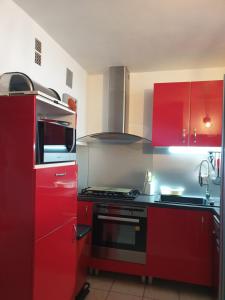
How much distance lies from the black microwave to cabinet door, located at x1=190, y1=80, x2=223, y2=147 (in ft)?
4.94

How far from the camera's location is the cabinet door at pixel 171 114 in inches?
110

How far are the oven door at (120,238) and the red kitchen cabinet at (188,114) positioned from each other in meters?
0.99

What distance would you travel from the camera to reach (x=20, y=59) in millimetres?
1917

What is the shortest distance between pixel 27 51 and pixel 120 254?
2.22 meters

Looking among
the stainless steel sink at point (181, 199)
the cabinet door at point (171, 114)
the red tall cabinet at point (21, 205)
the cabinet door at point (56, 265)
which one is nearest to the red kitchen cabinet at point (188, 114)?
the cabinet door at point (171, 114)

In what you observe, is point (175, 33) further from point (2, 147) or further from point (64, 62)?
point (2, 147)

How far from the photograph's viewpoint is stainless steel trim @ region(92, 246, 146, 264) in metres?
2.58

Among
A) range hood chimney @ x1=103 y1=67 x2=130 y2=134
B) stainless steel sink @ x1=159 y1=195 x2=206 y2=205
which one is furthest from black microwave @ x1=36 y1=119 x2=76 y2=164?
stainless steel sink @ x1=159 y1=195 x2=206 y2=205

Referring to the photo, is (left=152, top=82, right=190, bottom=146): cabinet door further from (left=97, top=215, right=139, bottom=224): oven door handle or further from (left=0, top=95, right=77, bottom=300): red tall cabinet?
(left=0, top=95, right=77, bottom=300): red tall cabinet

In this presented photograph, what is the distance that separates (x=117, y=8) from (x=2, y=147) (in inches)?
54.3

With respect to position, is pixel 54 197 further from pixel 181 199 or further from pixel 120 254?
pixel 181 199

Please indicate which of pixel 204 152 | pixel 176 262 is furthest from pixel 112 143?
pixel 176 262

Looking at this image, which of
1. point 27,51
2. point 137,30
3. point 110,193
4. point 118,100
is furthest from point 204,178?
point 27,51

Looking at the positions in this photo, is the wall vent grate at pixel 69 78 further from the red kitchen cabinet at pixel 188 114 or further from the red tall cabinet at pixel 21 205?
the red tall cabinet at pixel 21 205
